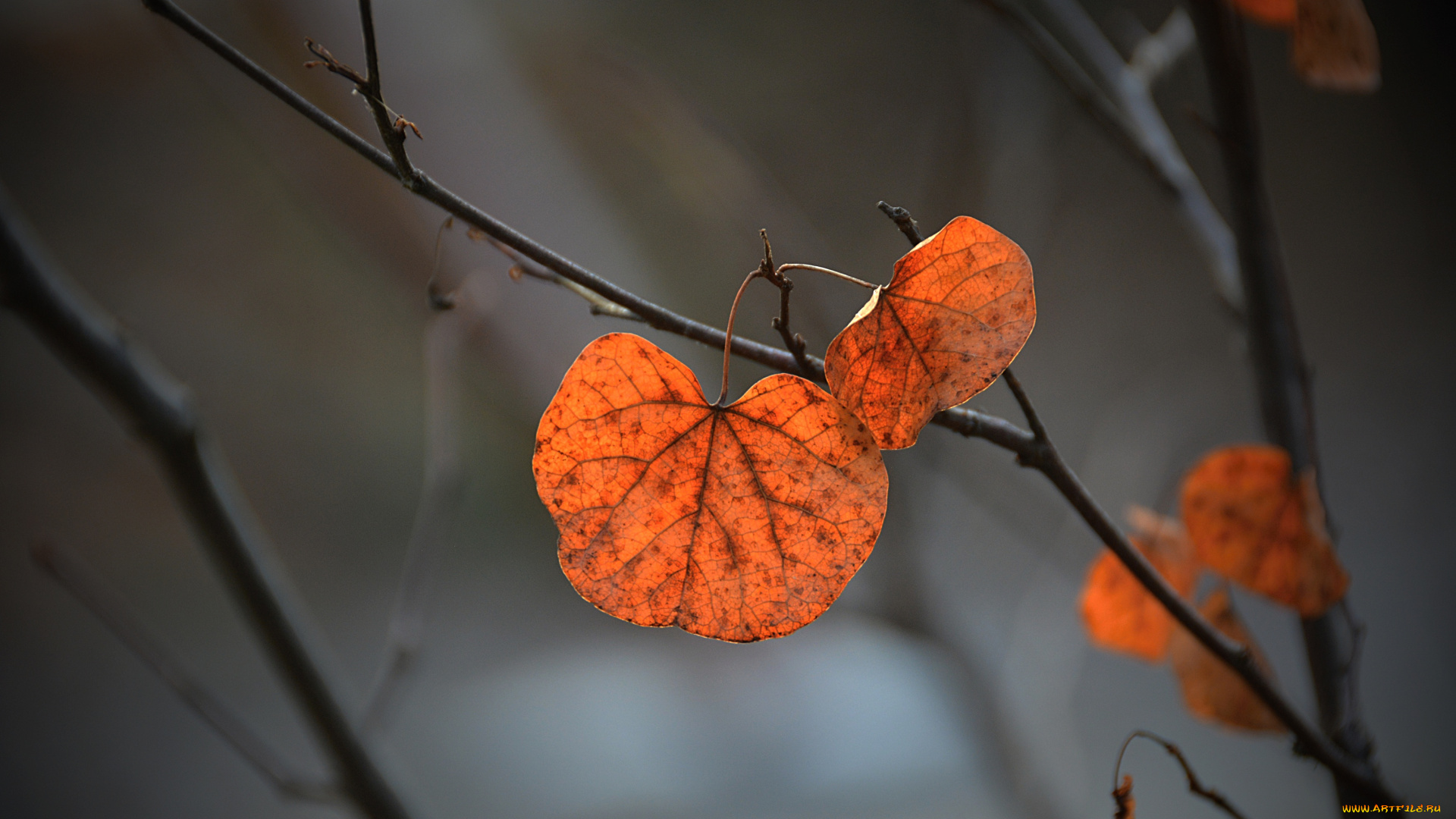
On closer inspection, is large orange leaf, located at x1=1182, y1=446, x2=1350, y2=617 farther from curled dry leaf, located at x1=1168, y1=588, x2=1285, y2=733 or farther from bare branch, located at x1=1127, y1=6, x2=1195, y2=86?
bare branch, located at x1=1127, y1=6, x2=1195, y2=86

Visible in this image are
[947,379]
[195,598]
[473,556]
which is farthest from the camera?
[473,556]

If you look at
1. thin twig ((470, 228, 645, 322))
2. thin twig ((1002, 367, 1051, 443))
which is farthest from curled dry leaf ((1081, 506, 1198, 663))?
thin twig ((470, 228, 645, 322))

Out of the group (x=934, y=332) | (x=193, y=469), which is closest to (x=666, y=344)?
(x=193, y=469)

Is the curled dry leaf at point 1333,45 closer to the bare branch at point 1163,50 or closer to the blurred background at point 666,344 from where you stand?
the bare branch at point 1163,50

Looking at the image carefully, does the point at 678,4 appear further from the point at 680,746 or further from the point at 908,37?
the point at 680,746

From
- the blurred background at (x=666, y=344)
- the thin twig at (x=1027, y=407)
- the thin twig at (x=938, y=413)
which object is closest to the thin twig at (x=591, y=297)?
the thin twig at (x=938, y=413)

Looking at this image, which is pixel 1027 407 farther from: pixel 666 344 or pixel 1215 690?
pixel 666 344

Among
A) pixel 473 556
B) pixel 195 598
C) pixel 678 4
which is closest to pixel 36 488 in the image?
pixel 195 598
